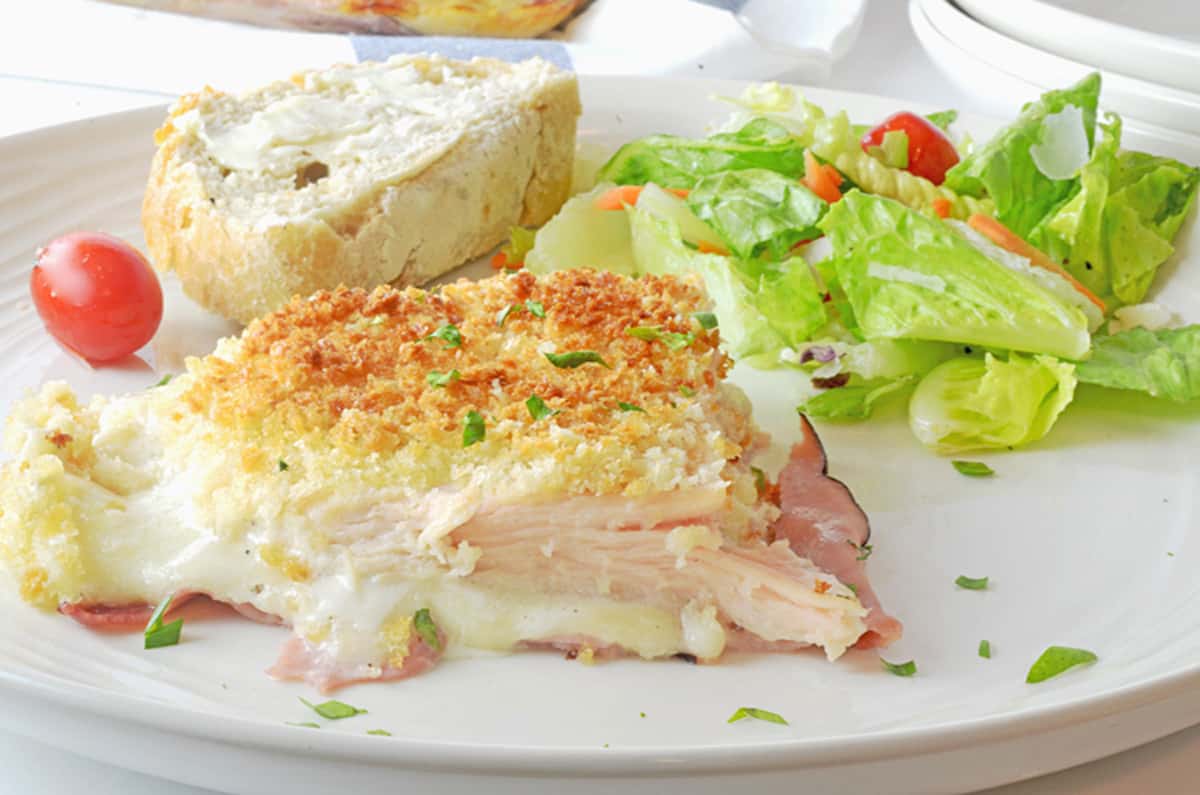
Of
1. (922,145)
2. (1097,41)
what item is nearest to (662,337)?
(922,145)

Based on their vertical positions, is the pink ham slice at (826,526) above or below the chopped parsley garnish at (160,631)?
below

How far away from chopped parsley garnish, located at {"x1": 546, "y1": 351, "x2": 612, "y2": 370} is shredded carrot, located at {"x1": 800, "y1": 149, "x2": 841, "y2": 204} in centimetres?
161

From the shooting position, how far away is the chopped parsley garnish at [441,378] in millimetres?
2566

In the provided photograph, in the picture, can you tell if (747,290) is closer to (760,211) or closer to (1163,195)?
(760,211)

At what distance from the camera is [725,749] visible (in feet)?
6.13

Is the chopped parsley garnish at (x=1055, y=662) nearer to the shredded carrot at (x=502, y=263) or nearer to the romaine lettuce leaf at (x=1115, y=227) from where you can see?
the romaine lettuce leaf at (x=1115, y=227)

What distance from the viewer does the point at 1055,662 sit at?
2334mm

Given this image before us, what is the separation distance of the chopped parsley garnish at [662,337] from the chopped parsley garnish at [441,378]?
1.31ft

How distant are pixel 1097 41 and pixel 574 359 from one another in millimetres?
2416

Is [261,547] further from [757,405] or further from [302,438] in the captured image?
[757,405]

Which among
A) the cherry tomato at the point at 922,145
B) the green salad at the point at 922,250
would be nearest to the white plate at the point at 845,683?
the green salad at the point at 922,250

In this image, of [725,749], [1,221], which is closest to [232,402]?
[725,749]

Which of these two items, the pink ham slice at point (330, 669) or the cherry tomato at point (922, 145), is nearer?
the pink ham slice at point (330, 669)

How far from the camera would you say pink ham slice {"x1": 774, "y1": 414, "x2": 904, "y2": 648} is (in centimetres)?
242
